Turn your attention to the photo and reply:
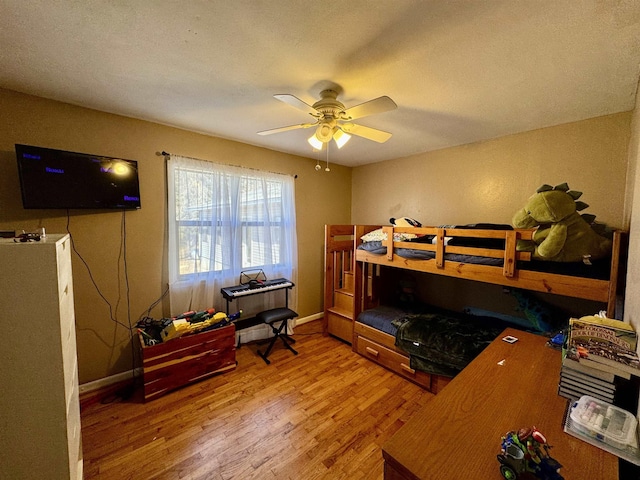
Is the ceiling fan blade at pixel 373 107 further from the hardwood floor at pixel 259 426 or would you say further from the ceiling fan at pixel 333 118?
the hardwood floor at pixel 259 426

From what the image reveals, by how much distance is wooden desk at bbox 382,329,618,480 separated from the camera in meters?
0.74

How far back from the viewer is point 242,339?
294 cm

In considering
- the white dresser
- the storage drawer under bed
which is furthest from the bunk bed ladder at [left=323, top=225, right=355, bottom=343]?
the white dresser

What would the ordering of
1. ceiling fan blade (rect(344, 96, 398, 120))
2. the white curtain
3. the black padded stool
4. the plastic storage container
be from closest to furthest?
the plastic storage container → ceiling fan blade (rect(344, 96, 398, 120)) → the white curtain → the black padded stool

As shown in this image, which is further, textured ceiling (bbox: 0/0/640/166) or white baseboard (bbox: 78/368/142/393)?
white baseboard (bbox: 78/368/142/393)

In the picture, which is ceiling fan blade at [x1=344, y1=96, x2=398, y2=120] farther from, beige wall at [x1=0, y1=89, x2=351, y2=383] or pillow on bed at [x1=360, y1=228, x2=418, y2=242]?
beige wall at [x1=0, y1=89, x2=351, y2=383]

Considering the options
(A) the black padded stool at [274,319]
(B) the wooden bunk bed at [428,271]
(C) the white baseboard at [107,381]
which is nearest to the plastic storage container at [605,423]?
(B) the wooden bunk bed at [428,271]

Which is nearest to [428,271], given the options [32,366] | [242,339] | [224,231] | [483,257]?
[483,257]

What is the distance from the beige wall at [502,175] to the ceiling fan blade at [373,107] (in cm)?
186

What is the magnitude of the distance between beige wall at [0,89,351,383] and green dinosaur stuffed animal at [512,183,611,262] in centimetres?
278

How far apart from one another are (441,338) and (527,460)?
1.48 meters

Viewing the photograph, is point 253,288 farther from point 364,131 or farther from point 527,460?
point 527,460

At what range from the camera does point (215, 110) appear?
2023mm

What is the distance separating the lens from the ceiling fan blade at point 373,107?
4.33ft
